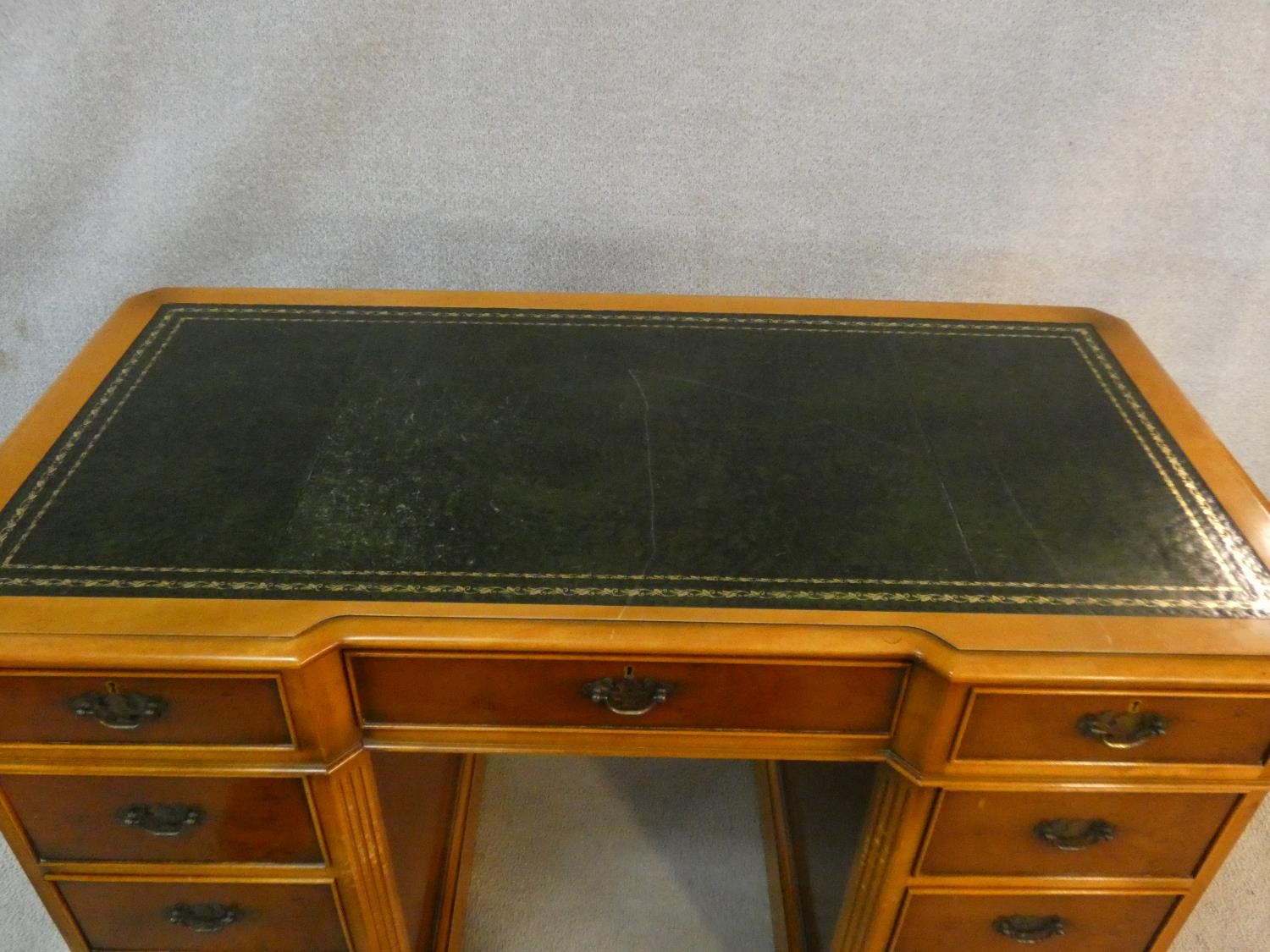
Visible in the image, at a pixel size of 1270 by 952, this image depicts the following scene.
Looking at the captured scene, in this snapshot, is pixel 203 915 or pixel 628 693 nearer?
pixel 628 693

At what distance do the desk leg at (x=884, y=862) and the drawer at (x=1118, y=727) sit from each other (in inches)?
3.4

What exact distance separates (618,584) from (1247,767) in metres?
0.63

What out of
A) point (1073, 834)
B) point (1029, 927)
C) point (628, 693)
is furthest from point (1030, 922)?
point (628, 693)

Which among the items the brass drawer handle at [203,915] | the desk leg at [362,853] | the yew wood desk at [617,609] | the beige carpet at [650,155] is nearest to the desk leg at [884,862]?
the yew wood desk at [617,609]

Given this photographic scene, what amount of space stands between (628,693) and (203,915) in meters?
0.60

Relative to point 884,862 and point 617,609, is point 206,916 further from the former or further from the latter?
point 884,862

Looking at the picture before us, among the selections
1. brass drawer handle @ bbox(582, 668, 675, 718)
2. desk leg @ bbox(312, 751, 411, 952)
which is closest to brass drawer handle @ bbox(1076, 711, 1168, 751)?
brass drawer handle @ bbox(582, 668, 675, 718)

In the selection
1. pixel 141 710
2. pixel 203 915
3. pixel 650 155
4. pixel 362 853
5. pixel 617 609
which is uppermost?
pixel 650 155

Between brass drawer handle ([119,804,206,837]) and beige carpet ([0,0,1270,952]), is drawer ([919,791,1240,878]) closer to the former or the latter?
beige carpet ([0,0,1270,952])

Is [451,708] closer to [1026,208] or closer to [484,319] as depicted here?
[484,319]

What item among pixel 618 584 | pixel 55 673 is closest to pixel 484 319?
pixel 618 584

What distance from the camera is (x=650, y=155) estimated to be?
1.38m

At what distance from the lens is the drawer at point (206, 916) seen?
43.3 inches

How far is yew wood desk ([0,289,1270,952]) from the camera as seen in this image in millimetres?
891
